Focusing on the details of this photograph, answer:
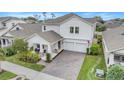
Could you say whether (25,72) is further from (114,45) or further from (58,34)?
(114,45)

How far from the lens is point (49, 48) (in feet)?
26.8

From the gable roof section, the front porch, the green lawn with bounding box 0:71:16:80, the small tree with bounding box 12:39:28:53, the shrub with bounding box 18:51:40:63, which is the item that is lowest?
the green lawn with bounding box 0:71:16:80

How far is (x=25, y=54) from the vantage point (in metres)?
7.45

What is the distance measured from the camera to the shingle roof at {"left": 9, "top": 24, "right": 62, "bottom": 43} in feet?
24.9

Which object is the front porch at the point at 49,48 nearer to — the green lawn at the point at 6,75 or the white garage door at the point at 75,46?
the white garage door at the point at 75,46

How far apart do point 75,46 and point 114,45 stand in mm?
2078

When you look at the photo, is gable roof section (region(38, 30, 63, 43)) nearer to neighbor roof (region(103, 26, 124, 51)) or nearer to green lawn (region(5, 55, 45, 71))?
green lawn (region(5, 55, 45, 71))

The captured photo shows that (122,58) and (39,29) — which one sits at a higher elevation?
(39,29)

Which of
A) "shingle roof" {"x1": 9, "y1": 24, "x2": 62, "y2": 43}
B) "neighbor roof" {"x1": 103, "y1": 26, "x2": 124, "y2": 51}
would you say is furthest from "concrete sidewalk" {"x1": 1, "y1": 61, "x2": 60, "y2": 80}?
"neighbor roof" {"x1": 103, "y1": 26, "x2": 124, "y2": 51}

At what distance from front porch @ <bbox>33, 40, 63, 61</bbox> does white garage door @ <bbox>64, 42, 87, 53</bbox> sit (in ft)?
1.00
